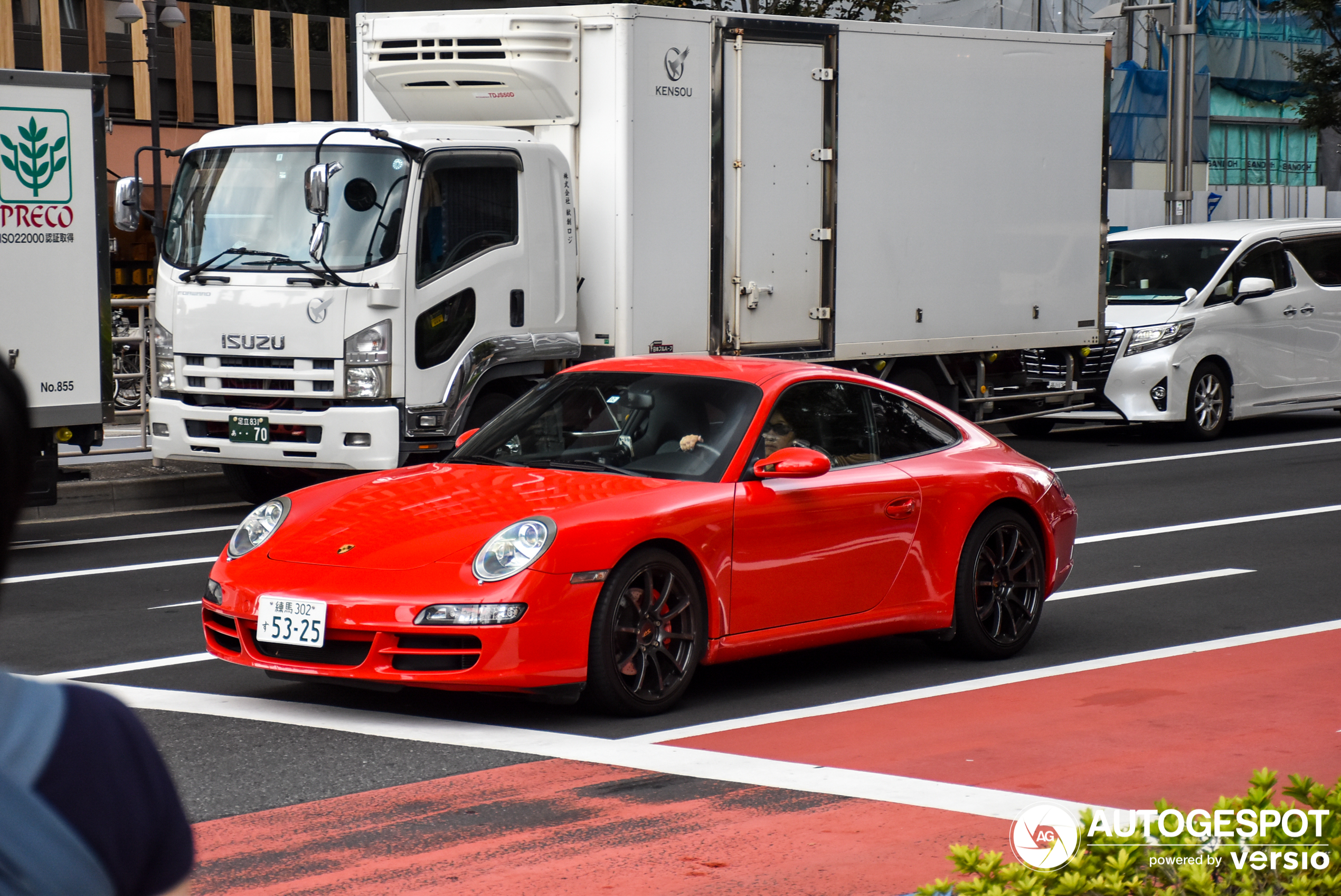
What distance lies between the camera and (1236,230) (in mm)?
18797

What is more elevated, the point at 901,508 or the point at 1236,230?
the point at 1236,230

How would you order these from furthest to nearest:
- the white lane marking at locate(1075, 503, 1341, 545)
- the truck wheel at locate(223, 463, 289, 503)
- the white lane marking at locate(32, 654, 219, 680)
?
the truck wheel at locate(223, 463, 289, 503) → the white lane marking at locate(1075, 503, 1341, 545) → the white lane marking at locate(32, 654, 219, 680)

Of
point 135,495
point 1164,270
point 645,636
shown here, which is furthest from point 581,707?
point 1164,270

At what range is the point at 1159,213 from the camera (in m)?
38.7

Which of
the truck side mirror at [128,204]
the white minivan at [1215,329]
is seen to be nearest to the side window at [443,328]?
the truck side mirror at [128,204]

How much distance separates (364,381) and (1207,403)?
9520 millimetres

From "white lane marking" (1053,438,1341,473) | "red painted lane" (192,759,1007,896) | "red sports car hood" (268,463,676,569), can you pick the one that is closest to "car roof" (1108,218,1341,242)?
"white lane marking" (1053,438,1341,473)

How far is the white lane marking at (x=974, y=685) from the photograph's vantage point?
6660mm

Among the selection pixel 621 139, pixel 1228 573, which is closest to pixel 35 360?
pixel 621 139

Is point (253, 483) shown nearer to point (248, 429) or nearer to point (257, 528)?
point (248, 429)

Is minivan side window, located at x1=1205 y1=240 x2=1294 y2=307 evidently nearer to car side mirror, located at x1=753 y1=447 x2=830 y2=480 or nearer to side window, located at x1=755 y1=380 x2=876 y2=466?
side window, located at x1=755 y1=380 x2=876 y2=466

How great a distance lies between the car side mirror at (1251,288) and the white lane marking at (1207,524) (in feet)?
16.4

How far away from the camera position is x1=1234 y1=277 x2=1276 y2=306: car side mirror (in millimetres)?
18109

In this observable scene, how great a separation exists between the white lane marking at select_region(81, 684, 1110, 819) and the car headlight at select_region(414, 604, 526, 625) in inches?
16.6
